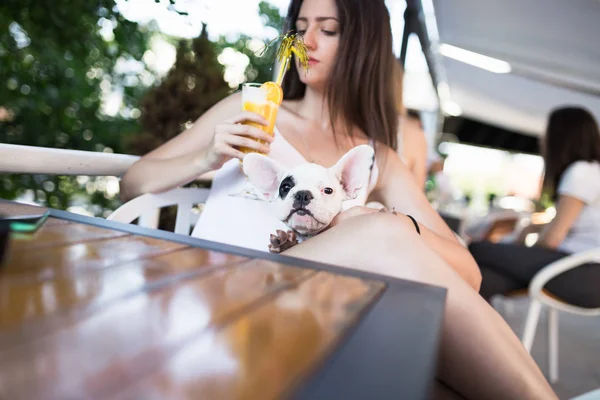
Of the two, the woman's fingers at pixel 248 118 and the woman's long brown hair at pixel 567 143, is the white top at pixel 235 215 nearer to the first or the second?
the woman's fingers at pixel 248 118

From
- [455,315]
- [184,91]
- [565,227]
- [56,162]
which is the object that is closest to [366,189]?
[455,315]

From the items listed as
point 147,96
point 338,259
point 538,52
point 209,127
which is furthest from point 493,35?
point 338,259

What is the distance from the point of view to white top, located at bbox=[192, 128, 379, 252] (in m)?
1.57

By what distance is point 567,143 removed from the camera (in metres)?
3.00

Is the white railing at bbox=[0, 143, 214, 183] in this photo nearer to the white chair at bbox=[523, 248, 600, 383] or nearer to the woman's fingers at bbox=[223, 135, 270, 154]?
the woman's fingers at bbox=[223, 135, 270, 154]

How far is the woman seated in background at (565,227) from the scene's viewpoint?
257 centimetres

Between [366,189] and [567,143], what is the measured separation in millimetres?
1907

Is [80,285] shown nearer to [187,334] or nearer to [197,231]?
[187,334]

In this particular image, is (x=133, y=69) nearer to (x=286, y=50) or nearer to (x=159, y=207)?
(x=159, y=207)

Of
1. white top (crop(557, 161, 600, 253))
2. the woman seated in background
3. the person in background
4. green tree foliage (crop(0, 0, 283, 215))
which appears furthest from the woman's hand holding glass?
white top (crop(557, 161, 600, 253))

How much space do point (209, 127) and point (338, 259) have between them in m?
0.89

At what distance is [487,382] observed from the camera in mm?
941

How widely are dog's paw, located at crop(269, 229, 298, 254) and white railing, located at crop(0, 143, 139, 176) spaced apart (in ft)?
1.80

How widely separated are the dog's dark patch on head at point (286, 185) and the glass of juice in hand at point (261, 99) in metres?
0.16
